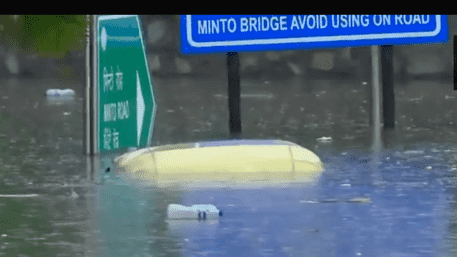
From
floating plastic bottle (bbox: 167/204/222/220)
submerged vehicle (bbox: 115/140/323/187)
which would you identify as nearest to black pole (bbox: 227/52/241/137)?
submerged vehicle (bbox: 115/140/323/187)

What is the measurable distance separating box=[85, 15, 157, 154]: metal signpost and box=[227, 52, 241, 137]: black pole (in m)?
2.92

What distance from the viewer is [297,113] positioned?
21672 millimetres

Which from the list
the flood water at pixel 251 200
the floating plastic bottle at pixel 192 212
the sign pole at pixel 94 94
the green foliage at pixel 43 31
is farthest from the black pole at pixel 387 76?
the green foliage at pixel 43 31

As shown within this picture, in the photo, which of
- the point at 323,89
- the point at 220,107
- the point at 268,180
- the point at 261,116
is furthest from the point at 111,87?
the point at 323,89

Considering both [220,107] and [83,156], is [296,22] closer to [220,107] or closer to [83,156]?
[83,156]

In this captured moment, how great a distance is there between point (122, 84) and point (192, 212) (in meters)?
4.79

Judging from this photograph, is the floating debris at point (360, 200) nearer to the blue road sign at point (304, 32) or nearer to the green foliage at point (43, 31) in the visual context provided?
the blue road sign at point (304, 32)

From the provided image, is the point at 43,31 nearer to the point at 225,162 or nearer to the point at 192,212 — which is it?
the point at 192,212

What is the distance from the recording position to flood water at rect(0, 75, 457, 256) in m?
7.61

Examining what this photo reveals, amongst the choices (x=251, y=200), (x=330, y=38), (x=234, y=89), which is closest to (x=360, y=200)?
(x=251, y=200)

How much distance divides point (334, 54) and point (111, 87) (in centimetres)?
2748

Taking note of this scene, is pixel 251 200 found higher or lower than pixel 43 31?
lower

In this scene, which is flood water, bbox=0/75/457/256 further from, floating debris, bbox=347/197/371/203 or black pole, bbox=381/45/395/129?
black pole, bbox=381/45/395/129

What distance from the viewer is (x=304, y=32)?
15633 millimetres
